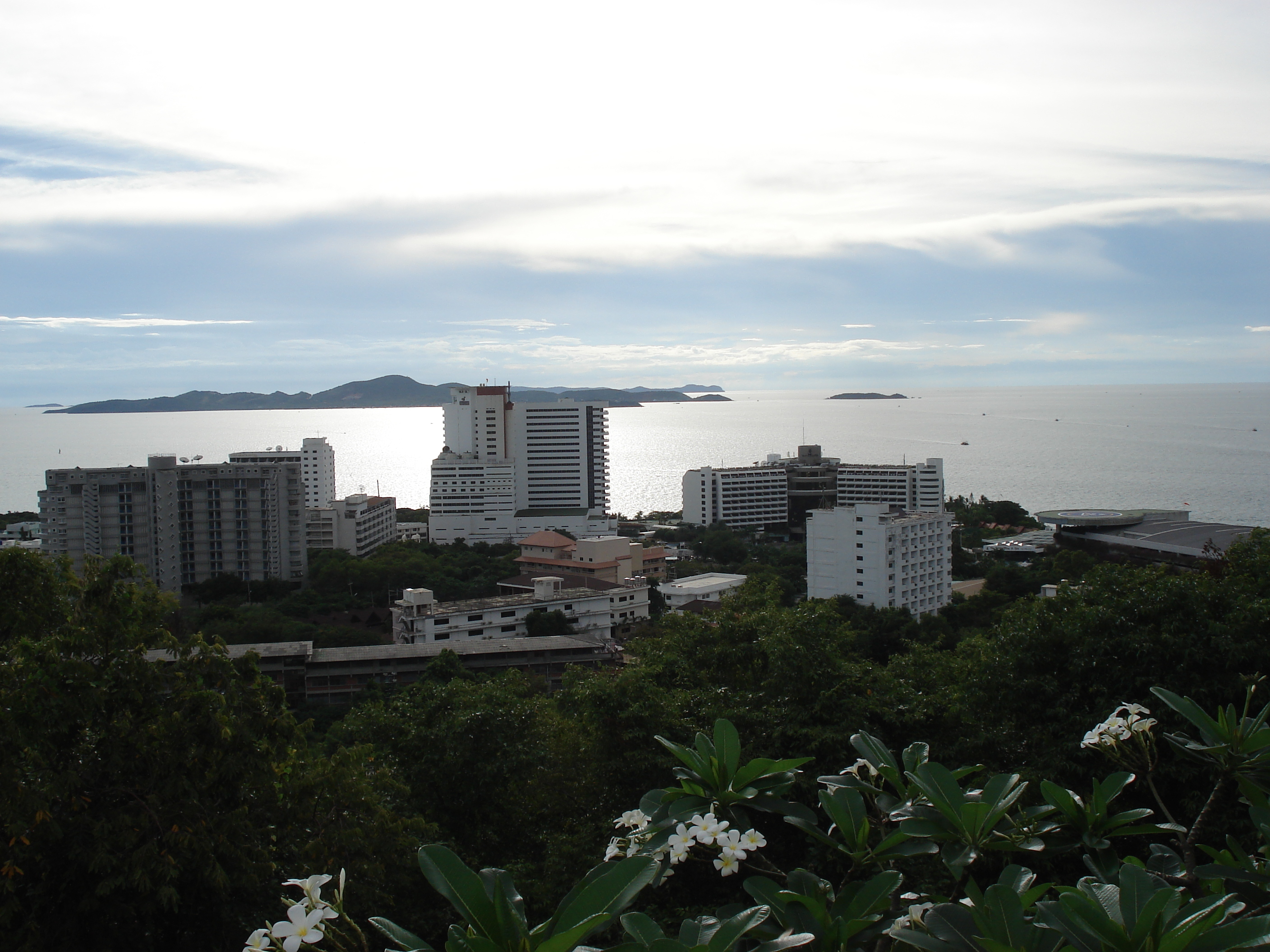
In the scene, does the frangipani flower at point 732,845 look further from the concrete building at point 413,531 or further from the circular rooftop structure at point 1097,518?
A: the concrete building at point 413,531

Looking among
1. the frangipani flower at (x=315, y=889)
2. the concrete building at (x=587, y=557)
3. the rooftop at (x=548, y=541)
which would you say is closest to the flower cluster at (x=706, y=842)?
the frangipani flower at (x=315, y=889)

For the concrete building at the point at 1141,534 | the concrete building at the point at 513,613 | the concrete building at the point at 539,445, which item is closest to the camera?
the concrete building at the point at 513,613

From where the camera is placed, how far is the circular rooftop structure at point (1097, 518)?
72.8 ft

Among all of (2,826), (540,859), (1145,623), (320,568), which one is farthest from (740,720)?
(320,568)

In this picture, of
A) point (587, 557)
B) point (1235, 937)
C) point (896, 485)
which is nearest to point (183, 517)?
point (587, 557)

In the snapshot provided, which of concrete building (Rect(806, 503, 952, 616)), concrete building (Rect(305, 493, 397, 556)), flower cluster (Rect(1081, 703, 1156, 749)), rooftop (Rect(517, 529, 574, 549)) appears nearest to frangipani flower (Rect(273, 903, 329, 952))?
flower cluster (Rect(1081, 703, 1156, 749))

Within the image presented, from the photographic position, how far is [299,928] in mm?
1084

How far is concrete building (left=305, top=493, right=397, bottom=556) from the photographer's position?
27.7m

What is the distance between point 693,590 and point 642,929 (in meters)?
17.7

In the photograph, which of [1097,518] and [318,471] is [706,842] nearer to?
[1097,518]

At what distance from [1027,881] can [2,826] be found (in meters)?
2.92

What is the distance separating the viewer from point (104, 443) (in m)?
76.6

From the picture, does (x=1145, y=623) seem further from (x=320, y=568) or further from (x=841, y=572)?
(x=320, y=568)

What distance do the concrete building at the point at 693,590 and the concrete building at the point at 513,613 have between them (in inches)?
47.2
